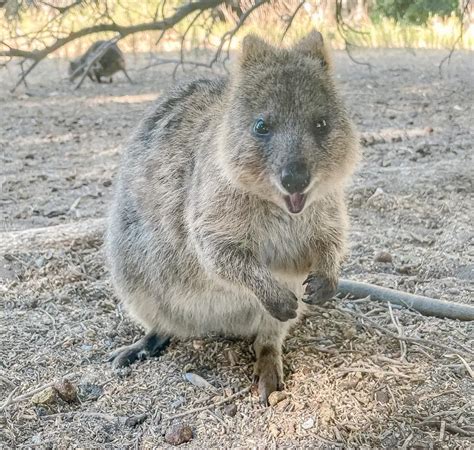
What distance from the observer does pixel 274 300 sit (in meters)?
2.90

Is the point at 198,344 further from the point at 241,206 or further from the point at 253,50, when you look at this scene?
the point at 253,50

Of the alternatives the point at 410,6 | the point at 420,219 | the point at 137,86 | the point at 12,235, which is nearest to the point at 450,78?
the point at 410,6

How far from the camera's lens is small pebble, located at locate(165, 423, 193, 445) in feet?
9.04

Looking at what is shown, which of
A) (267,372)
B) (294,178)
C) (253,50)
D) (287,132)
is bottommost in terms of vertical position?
(267,372)

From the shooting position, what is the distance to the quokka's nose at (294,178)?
262cm

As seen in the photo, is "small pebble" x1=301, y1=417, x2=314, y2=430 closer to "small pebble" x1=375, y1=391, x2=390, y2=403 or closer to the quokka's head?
"small pebble" x1=375, y1=391, x2=390, y2=403

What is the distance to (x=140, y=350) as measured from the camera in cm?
345

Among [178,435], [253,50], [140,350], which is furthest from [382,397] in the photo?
[253,50]

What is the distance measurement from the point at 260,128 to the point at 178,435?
1.19 m

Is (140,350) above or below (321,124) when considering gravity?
below

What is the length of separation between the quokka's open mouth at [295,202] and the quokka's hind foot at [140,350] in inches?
44.2

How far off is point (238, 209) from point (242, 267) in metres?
0.23

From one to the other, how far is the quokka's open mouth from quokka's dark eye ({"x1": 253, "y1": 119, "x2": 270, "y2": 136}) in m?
0.25

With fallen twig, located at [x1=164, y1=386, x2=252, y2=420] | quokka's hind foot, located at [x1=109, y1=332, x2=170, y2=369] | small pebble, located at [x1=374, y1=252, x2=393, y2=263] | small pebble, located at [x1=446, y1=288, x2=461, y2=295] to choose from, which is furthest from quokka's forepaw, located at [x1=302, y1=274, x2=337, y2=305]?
small pebble, located at [x1=374, y1=252, x2=393, y2=263]
